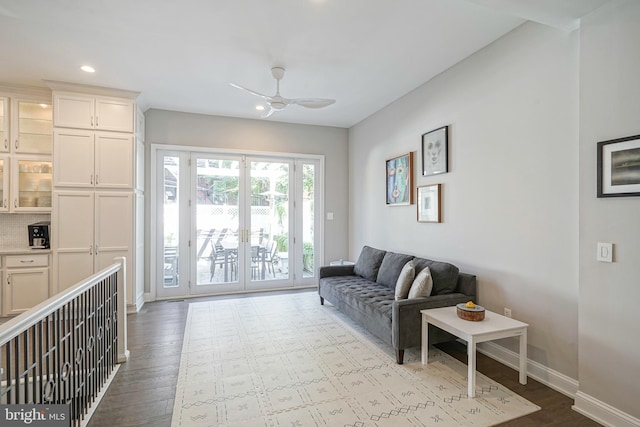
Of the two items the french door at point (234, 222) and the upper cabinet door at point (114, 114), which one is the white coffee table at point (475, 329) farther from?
the upper cabinet door at point (114, 114)

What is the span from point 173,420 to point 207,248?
3366 mm

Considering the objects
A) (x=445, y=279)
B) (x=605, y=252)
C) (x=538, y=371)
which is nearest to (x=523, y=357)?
(x=538, y=371)

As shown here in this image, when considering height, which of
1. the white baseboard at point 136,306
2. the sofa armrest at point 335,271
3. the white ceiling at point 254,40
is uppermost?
the white ceiling at point 254,40

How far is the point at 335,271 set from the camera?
4.68 meters

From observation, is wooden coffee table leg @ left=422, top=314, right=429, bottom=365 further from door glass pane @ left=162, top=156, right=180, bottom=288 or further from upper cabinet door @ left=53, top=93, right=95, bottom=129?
upper cabinet door @ left=53, top=93, right=95, bottom=129

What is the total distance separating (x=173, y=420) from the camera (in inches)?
82.1

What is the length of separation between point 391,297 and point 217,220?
3.14 meters

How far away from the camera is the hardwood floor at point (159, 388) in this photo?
209 cm

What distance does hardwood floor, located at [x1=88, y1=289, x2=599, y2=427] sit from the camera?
6.85 feet

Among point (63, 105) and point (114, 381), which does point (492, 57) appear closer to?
point (114, 381)

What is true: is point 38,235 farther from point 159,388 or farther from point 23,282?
point 159,388

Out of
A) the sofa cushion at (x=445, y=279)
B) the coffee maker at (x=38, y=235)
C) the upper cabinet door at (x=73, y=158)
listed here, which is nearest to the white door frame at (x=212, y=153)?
the upper cabinet door at (x=73, y=158)

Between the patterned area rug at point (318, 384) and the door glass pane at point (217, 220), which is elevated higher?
the door glass pane at point (217, 220)

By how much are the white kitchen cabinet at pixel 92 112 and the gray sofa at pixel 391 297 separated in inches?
134
